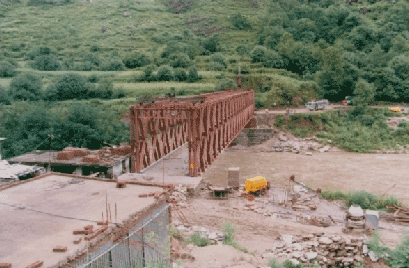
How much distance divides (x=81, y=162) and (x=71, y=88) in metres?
35.1

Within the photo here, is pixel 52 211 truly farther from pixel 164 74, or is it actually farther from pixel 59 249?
pixel 164 74

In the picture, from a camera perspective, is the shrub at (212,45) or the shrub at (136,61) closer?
the shrub at (136,61)

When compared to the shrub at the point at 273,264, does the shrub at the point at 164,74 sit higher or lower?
higher

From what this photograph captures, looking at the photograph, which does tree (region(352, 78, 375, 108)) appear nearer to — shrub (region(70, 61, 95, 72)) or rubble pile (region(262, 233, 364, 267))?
rubble pile (region(262, 233, 364, 267))

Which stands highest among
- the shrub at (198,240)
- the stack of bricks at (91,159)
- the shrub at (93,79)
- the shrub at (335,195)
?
the shrub at (93,79)

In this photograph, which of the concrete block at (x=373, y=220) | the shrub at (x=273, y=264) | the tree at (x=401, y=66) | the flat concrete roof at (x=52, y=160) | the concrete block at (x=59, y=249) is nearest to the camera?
the concrete block at (x=59, y=249)

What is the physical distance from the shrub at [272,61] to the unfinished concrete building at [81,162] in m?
49.0

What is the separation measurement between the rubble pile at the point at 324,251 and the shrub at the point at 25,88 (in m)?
49.8

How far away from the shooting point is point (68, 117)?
104ft

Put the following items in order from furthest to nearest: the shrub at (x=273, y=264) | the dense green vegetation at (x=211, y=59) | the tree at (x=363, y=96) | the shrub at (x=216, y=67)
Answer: the shrub at (x=216, y=67), the dense green vegetation at (x=211, y=59), the tree at (x=363, y=96), the shrub at (x=273, y=264)

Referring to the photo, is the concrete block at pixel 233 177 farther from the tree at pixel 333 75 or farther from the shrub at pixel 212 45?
the shrub at pixel 212 45

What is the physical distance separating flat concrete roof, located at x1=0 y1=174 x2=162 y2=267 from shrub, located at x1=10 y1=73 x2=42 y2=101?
45561mm

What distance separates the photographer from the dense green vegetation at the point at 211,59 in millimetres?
48219

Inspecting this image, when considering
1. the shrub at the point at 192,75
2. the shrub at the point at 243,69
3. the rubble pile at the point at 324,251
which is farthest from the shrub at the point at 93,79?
the rubble pile at the point at 324,251
